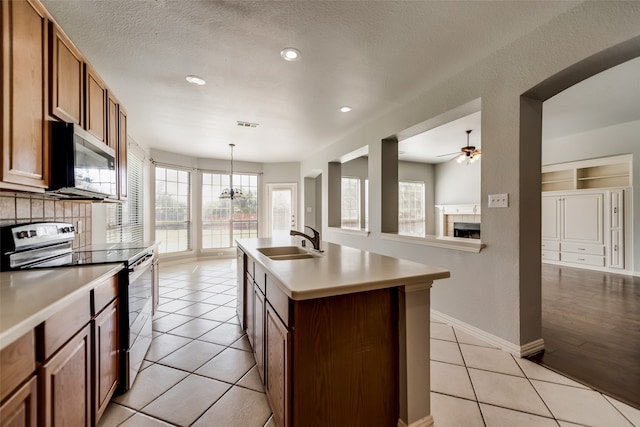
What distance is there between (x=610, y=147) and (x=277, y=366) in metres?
7.03

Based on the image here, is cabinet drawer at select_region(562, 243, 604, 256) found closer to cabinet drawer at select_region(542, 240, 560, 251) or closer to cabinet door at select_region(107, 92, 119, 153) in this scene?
cabinet drawer at select_region(542, 240, 560, 251)

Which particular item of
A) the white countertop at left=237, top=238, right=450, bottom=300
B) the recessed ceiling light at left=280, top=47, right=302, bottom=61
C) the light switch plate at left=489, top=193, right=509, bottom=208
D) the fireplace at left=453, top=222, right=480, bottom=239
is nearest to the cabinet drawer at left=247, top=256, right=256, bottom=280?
the white countertop at left=237, top=238, right=450, bottom=300

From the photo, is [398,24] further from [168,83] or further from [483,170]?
[168,83]

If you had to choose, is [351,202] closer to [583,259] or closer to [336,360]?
[583,259]

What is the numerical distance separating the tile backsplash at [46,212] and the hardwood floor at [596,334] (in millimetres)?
3972

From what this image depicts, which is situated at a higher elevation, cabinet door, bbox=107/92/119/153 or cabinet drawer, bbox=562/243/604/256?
cabinet door, bbox=107/92/119/153

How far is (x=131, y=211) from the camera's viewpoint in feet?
14.7

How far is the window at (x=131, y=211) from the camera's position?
3.66 metres

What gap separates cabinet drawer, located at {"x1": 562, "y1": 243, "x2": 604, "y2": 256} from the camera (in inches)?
203

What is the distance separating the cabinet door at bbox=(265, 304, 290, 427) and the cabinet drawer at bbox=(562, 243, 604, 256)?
6.80 metres

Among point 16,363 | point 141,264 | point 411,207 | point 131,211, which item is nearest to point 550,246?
point 411,207

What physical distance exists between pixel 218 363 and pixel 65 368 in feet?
3.88

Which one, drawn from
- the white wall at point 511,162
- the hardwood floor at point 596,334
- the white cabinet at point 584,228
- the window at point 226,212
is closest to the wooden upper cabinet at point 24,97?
the white wall at point 511,162

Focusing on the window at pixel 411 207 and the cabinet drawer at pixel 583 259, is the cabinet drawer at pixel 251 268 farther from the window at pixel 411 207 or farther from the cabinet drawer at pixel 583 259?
the cabinet drawer at pixel 583 259
